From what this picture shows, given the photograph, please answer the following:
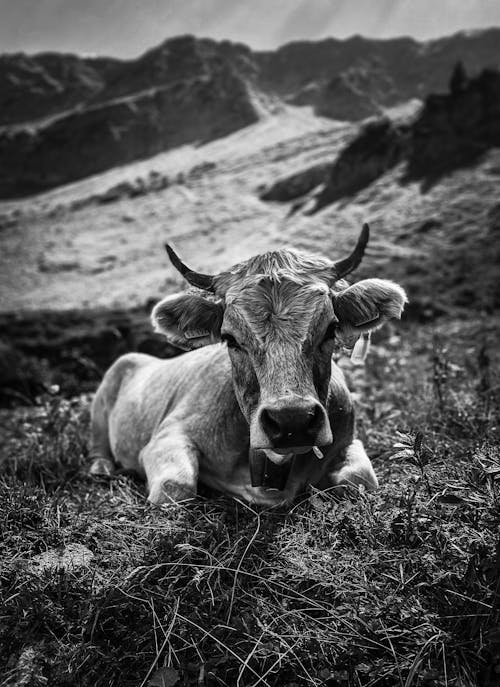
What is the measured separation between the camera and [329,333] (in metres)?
3.29

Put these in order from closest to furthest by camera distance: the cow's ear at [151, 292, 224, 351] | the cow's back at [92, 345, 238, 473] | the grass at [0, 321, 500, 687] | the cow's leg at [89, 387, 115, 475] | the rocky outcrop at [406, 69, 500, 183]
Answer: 1. the grass at [0, 321, 500, 687]
2. the cow's ear at [151, 292, 224, 351]
3. the cow's back at [92, 345, 238, 473]
4. the cow's leg at [89, 387, 115, 475]
5. the rocky outcrop at [406, 69, 500, 183]

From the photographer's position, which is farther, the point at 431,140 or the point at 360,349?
the point at 431,140

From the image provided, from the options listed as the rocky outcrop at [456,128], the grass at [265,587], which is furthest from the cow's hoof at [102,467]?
the rocky outcrop at [456,128]

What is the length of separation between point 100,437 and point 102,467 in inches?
34.8

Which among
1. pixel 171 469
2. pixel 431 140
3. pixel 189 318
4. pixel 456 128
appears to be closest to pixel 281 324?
pixel 189 318

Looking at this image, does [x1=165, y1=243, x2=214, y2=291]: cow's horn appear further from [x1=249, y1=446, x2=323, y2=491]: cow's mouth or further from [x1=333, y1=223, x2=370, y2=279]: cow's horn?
[x1=249, y1=446, x2=323, y2=491]: cow's mouth

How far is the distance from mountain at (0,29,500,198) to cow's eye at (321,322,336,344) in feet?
401

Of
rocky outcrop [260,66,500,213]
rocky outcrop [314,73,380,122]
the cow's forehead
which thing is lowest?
rocky outcrop [260,66,500,213]

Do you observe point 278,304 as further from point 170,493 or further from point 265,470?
point 170,493

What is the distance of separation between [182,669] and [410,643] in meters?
0.90

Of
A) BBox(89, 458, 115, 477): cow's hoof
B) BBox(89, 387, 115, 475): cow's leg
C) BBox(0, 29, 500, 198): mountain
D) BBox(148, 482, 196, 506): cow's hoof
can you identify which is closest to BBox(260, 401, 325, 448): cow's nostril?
BBox(148, 482, 196, 506): cow's hoof

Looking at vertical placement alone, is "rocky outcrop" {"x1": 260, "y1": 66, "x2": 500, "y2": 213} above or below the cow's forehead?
below

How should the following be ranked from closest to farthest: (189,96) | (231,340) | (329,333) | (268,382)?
(268,382), (329,333), (231,340), (189,96)

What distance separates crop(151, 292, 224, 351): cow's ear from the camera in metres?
3.73
